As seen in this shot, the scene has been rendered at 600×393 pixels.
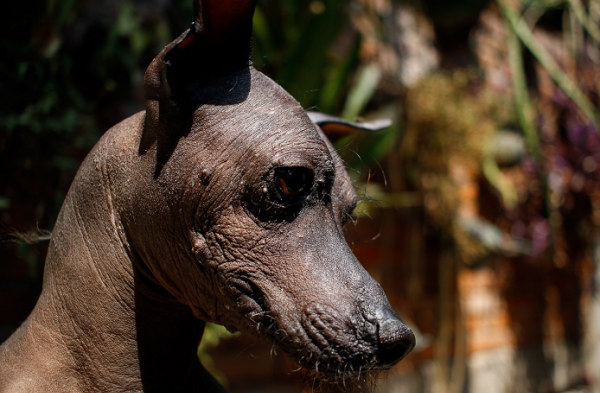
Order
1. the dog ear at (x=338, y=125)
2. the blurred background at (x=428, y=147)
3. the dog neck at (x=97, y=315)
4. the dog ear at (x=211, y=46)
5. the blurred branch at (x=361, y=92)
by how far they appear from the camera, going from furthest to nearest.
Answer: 1. the blurred branch at (x=361, y=92)
2. the blurred background at (x=428, y=147)
3. the dog ear at (x=338, y=125)
4. the dog neck at (x=97, y=315)
5. the dog ear at (x=211, y=46)

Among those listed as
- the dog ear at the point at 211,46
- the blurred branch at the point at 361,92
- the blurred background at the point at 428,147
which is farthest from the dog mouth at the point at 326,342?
the blurred branch at the point at 361,92

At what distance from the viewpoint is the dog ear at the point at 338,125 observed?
128 cm

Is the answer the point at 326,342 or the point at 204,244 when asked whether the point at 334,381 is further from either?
the point at 204,244

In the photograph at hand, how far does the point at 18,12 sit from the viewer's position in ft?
5.95

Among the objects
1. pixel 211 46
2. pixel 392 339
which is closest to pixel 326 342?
pixel 392 339

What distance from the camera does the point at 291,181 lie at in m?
0.92

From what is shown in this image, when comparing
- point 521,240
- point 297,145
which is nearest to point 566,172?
point 521,240

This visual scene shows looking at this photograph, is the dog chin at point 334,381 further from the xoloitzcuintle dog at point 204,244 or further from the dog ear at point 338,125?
the dog ear at point 338,125

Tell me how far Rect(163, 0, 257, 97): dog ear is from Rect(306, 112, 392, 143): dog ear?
1.06 feet

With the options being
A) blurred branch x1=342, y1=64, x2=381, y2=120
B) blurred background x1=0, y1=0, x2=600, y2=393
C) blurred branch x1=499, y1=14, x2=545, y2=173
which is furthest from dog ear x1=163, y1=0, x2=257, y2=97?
blurred branch x1=499, y1=14, x2=545, y2=173

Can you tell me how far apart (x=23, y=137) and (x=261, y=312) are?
55.3 inches

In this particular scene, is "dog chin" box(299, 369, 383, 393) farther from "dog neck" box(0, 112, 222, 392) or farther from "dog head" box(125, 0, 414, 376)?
"dog neck" box(0, 112, 222, 392)

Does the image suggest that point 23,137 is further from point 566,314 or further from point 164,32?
point 566,314

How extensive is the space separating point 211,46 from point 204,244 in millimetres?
392
